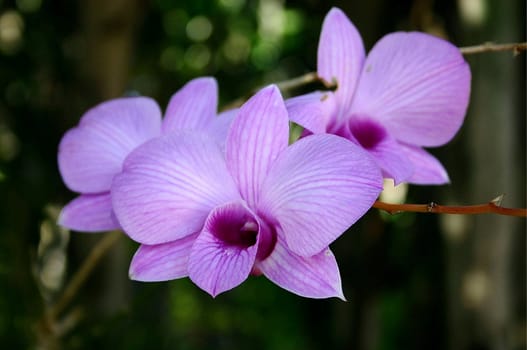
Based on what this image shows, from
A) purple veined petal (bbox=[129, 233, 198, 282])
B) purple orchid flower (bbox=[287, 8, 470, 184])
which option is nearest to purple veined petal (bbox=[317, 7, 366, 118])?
purple orchid flower (bbox=[287, 8, 470, 184])

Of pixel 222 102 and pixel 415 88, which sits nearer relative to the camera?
pixel 415 88

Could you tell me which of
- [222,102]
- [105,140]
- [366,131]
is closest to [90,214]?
[105,140]

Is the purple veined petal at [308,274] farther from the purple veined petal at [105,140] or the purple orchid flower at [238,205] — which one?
the purple veined petal at [105,140]

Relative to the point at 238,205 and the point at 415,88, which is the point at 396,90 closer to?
the point at 415,88

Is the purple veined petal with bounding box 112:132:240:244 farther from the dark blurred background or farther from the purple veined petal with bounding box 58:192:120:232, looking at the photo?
the dark blurred background

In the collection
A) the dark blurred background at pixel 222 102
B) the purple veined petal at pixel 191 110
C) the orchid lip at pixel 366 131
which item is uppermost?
the purple veined petal at pixel 191 110

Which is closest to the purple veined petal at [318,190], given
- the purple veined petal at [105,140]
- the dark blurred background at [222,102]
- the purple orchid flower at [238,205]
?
the purple orchid flower at [238,205]

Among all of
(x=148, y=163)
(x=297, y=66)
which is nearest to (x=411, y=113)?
(x=148, y=163)

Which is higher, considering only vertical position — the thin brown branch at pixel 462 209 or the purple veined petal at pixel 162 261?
the thin brown branch at pixel 462 209
